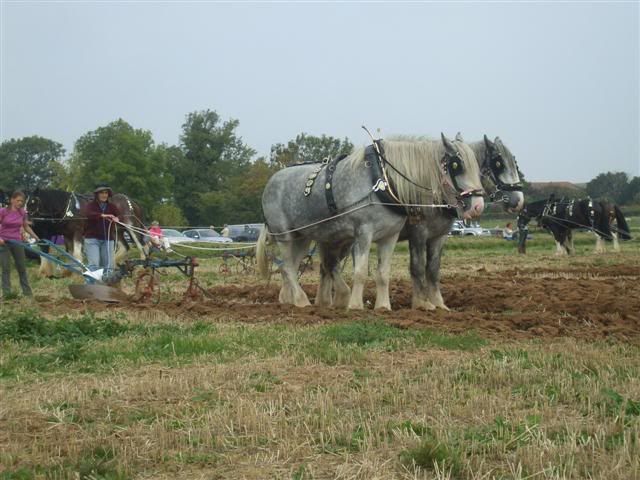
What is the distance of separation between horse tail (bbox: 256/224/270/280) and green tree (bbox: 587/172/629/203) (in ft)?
301

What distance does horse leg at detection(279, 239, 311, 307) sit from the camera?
37.3 ft

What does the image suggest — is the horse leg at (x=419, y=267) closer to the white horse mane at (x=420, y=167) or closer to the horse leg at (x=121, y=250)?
the white horse mane at (x=420, y=167)

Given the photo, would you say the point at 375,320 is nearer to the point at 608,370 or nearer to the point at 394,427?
the point at 608,370

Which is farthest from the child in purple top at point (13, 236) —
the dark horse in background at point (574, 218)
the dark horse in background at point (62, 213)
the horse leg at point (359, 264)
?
the dark horse in background at point (574, 218)

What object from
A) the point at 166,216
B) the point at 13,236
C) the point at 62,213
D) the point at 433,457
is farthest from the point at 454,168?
the point at 166,216

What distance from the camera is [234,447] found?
4168mm

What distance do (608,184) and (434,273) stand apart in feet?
319

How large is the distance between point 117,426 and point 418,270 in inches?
263

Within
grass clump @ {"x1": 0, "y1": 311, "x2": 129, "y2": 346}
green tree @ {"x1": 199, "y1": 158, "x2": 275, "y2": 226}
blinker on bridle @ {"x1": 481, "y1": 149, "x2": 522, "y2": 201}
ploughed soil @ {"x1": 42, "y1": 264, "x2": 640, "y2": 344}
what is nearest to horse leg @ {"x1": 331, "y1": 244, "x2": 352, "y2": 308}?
ploughed soil @ {"x1": 42, "y1": 264, "x2": 640, "y2": 344}

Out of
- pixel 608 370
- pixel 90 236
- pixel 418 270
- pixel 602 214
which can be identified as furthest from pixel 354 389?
pixel 602 214

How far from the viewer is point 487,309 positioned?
1028 cm

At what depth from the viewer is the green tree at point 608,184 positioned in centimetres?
9744

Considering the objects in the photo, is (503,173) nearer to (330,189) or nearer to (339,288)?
(330,189)

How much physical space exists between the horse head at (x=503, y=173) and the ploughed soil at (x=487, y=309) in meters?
1.37
